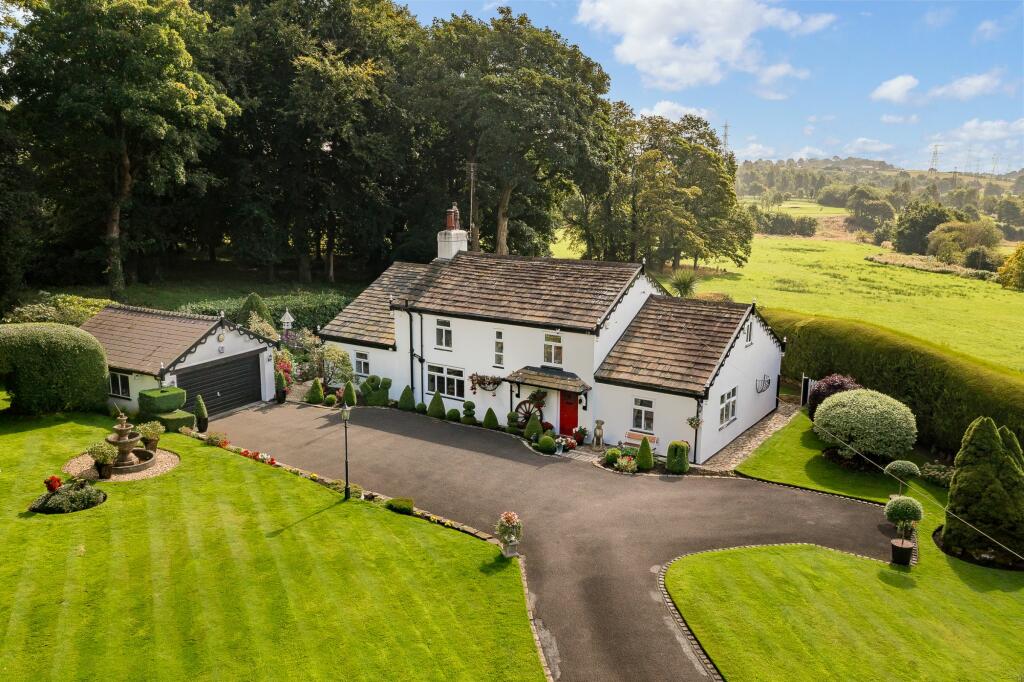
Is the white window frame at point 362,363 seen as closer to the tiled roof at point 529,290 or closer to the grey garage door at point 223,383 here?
the tiled roof at point 529,290

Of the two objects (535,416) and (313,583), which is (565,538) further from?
(535,416)

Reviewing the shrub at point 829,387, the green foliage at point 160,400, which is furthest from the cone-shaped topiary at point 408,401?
the shrub at point 829,387

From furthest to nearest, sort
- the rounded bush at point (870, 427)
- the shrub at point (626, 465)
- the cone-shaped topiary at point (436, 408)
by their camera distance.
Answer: the cone-shaped topiary at point (436, 408), the rounded bush at point (870, 427), the shrub at point (626, 465)

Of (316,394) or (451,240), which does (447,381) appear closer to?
(316,394)

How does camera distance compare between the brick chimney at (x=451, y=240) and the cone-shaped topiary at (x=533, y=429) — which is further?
the brick chimney at (x=451, y=240)

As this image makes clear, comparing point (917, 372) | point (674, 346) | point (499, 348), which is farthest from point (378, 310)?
point (917, 372)

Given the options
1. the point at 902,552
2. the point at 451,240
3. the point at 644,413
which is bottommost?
the point at 902,552
